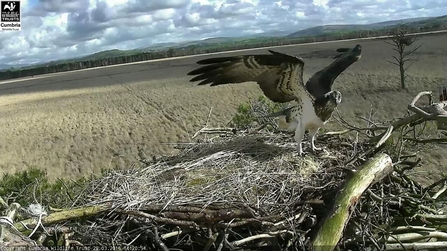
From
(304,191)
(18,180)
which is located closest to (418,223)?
(304,191)

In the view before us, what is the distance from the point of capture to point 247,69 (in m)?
4.77

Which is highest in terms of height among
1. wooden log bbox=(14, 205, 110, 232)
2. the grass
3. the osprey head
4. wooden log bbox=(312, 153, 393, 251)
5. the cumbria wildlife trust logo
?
the cumbria wildlife trust logo

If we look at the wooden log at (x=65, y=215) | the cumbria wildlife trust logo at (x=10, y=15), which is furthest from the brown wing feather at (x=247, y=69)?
the cumbria wildlife trust logo at (x=10, y=15)

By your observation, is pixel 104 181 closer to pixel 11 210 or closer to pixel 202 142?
pixel 11 210

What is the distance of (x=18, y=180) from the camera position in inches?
249

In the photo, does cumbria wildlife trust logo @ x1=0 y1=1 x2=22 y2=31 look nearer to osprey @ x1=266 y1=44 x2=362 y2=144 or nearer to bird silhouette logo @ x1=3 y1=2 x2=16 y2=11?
bird silhouette logo @ x1=3 y1=2 x2=16 y2=11

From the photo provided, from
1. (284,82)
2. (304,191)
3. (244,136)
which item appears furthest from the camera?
(244,136)

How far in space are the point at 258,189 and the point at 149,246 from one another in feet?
3.56

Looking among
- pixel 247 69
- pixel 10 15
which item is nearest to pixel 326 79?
pixel 247 69

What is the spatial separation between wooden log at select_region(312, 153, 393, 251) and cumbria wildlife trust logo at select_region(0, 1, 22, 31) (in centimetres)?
686

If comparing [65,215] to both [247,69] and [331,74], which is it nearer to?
[247,69]

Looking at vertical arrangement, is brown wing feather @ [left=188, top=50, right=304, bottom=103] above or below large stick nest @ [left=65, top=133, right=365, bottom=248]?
above

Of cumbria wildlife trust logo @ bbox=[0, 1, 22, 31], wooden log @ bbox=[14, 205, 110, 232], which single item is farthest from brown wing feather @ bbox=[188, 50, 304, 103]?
cumbria wildlife trust logo @ bbox=[0, 1, 22, 31]

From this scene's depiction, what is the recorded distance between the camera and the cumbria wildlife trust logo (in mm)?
8312
